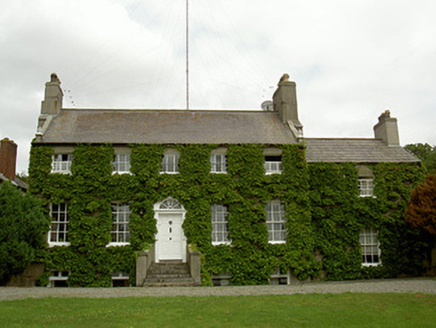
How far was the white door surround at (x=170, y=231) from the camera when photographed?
22422 mm

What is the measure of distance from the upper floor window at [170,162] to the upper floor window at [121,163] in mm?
1912

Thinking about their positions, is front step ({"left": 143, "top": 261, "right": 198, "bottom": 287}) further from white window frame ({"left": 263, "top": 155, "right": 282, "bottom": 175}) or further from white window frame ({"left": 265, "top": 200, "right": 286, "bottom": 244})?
white window frame ({"left": 263, "top": 155, "right": 282, "bottom": 175})

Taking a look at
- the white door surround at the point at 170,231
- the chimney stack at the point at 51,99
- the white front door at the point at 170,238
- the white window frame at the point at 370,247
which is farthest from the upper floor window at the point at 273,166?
the chimney stack at the point at 51,99

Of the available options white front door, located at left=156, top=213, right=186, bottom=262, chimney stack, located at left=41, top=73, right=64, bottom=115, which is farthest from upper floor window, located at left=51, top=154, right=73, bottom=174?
white front door, located at left=156, top=213, right=186, bottom=262

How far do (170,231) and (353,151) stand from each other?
12333 millimetres

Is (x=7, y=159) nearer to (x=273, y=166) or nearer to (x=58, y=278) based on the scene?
(x=58, y=278)

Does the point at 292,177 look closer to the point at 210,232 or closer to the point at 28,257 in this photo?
the point at 210,232

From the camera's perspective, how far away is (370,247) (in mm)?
24688

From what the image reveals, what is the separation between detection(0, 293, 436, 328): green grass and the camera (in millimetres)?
10719

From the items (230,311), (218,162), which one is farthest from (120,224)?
(230,311)

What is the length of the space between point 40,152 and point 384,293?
1784 cm

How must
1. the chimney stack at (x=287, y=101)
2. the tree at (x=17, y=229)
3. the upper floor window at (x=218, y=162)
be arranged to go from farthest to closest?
the chimney stack at (x=287, y=101), the upper floor window at (x=218, y=162), the tree at (x=17, y=229)

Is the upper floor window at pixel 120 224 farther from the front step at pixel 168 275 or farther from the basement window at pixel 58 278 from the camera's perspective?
the basement window at pixel 58 278

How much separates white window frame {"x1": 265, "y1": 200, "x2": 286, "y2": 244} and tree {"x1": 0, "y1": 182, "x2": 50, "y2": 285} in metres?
11.5
